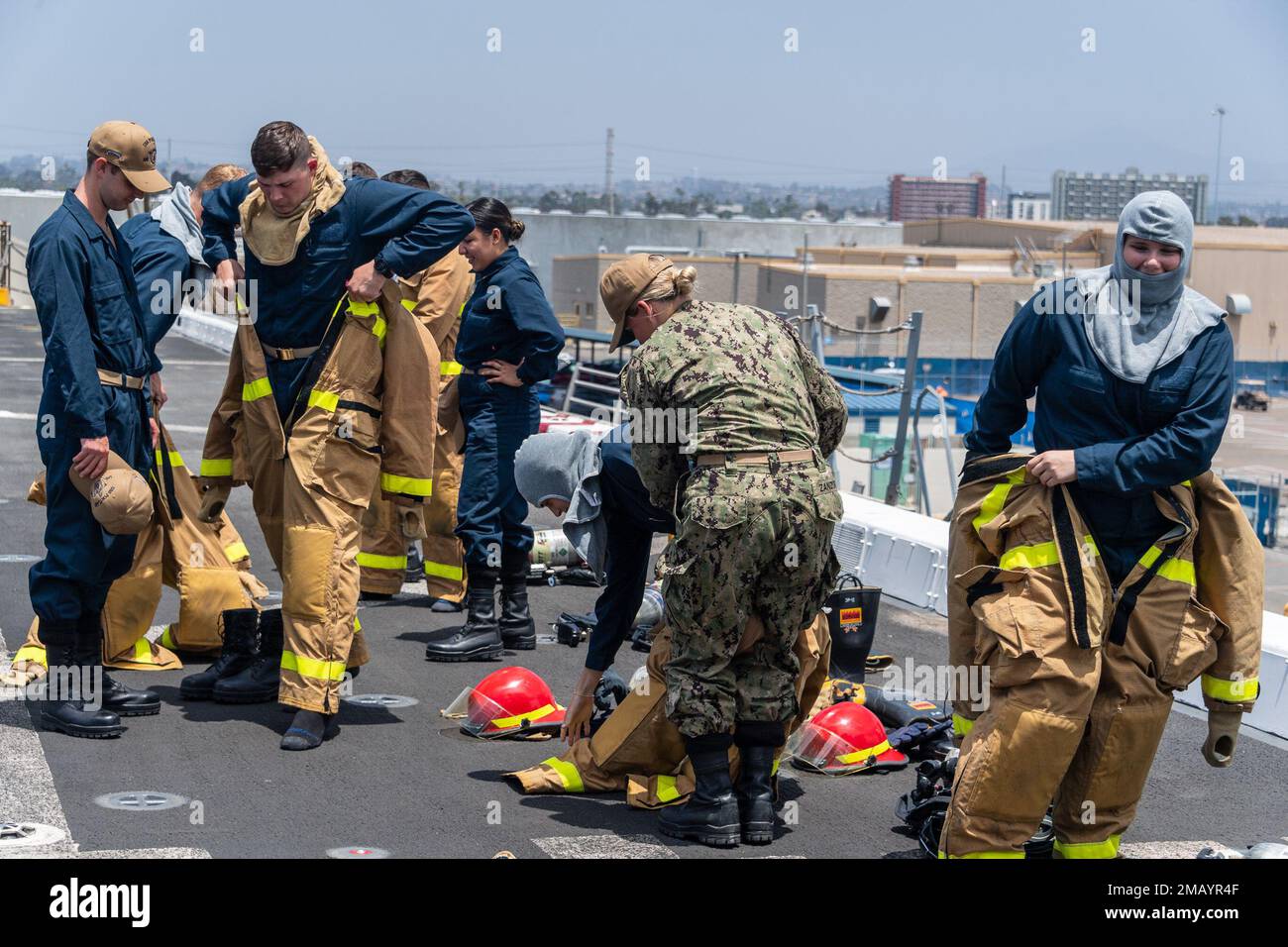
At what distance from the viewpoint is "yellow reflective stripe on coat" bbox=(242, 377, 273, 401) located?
700cm

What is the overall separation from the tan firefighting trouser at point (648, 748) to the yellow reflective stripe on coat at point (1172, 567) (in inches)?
50.7

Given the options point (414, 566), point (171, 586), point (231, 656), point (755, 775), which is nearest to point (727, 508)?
point (755, 775)

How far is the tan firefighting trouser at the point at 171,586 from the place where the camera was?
766 cm

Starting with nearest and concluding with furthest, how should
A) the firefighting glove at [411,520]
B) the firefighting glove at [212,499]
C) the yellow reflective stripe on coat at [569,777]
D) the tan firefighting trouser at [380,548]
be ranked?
the yellow reflective stripe on coat at [569,777], the firefighting glove at [411,520], the firefighting glove at [212,499], the tan firefighting trouser at [380,548]

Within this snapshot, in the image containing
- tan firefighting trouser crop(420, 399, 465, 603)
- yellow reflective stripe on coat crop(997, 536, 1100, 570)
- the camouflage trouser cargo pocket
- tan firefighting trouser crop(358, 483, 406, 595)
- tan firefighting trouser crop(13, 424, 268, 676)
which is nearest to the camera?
yellow reflective stripe on coat crop(997, 536, 1100, 570)

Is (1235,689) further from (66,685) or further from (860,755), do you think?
(66,685)

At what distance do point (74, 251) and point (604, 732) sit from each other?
280cm

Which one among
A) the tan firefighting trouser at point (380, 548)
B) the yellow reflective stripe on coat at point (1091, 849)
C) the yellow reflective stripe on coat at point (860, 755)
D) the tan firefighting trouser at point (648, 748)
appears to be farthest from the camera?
the tan firefighting trouser at point (380, 548)

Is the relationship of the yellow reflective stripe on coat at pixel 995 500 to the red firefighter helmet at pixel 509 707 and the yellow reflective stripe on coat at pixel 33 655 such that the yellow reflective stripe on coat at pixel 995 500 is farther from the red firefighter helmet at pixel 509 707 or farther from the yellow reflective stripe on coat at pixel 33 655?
the yellow reflective stripe on coat at pixel 33 655

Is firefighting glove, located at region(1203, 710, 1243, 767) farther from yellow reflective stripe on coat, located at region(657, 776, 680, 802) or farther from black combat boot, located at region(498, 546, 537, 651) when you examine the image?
black combat boot, located at region(498, 546, 537, 651)

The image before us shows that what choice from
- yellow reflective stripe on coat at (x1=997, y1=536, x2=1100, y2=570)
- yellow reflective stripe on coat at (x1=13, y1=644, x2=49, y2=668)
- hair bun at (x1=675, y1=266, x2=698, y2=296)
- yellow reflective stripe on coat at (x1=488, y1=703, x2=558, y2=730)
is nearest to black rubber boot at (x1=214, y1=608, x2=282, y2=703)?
yellow reflective stripe on coat at (x1=13, y1=644, x2=49, y2=668)

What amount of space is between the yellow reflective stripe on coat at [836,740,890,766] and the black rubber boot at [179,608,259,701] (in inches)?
104

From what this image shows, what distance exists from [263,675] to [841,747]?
2.55 m

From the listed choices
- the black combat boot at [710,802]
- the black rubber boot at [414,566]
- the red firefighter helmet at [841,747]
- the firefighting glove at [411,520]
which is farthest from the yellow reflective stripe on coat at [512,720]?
the black rubber boot at [414,566]
